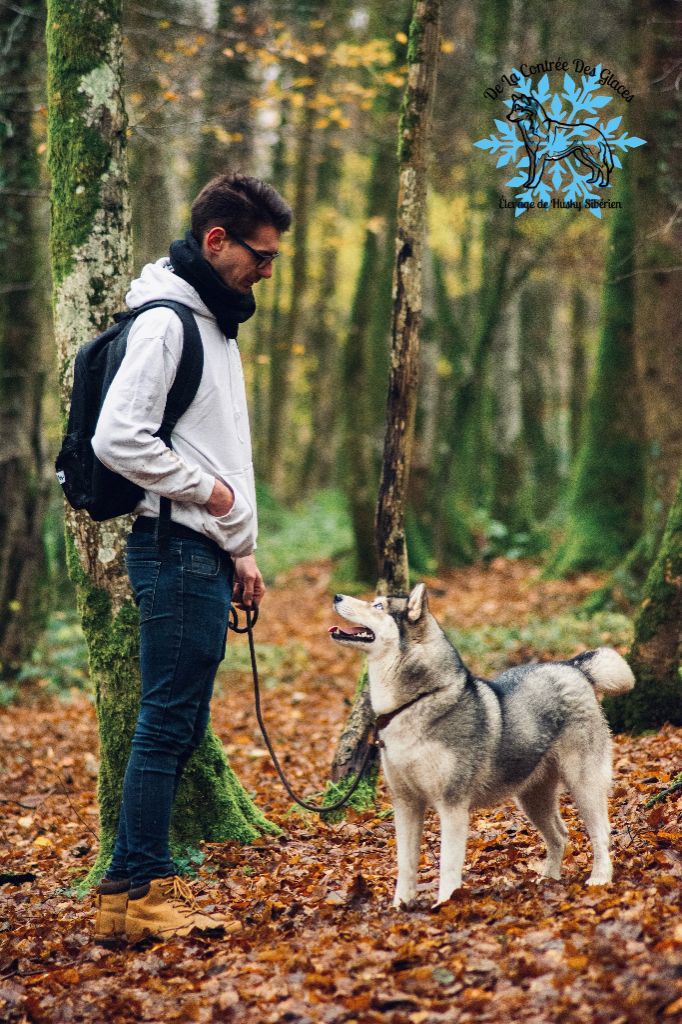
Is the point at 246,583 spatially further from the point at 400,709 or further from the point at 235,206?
the point at 235,206

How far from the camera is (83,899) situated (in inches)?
209

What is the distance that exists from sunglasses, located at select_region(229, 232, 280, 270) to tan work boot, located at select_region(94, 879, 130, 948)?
2835 mm

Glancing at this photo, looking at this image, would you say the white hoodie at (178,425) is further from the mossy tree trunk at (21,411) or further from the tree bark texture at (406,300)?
the mossy tree trunk at (21,411)

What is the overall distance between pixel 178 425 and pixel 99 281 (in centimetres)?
170

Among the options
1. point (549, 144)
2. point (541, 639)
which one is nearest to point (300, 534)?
point (541, 639)

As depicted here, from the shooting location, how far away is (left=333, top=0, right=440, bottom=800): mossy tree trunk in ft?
21.2

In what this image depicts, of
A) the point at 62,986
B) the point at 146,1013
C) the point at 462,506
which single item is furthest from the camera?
the point at 462,506

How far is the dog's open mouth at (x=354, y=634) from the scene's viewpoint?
14.3 feet

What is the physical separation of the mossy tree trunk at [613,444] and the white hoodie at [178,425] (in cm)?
929

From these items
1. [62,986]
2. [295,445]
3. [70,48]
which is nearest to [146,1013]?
[62,986]

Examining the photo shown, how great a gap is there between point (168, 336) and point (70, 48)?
2.53 metres

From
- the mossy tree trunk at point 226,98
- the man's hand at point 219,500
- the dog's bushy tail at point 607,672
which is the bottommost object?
the dog's bushy tail at point 607,672

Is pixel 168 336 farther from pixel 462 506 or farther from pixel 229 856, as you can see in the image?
pixel 462 506

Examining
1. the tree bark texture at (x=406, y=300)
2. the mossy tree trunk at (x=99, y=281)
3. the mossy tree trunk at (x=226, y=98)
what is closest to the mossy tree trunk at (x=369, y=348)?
the mossy tree trunk at (x=226, y=98)
